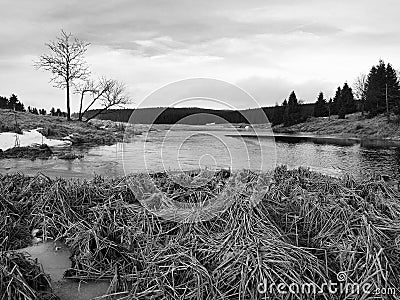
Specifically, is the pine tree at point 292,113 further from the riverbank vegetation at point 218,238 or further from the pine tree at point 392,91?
the riverbank vegetation at point 218,238

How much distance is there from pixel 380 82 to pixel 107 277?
4852cm

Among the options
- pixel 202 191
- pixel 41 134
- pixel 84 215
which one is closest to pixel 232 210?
pixel 202 191

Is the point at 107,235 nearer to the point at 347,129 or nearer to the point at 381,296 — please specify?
the point at 381,296

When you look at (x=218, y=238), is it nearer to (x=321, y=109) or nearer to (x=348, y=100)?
(x=348, y=100)

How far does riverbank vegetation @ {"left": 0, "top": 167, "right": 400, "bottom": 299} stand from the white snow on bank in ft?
32.5

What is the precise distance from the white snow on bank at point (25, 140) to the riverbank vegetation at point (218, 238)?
992cm

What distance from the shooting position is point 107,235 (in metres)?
3.80

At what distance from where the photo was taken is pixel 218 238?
3.49 metres

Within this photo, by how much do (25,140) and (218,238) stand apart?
1409 cm

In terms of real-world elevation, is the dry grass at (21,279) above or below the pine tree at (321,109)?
below

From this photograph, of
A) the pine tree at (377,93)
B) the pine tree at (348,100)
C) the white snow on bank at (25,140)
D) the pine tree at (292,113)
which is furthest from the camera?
the pine tree at (292,113)

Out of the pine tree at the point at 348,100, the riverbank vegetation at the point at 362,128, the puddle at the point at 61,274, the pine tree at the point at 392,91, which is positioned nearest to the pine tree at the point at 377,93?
the pine tree at the point at 392,91

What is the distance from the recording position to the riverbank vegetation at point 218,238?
2893 mm

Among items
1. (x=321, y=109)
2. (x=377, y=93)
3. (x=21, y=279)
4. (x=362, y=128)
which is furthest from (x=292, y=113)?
(x=21, y=279)
